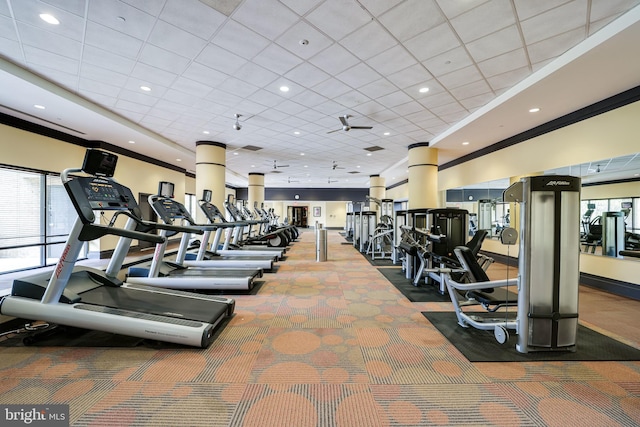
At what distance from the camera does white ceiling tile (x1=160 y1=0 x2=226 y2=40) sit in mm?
2844

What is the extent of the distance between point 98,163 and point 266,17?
2.33 metres

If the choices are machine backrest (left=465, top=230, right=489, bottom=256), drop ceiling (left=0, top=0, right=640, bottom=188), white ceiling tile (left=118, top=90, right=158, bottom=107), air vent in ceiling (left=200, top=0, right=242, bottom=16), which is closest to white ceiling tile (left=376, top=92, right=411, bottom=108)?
drop ceiling (left=0, top=0, right=640, bottom=188)

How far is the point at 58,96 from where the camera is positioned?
4.55m

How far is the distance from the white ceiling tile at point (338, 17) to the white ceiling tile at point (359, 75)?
0.81 meters

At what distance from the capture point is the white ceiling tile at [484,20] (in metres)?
2.82

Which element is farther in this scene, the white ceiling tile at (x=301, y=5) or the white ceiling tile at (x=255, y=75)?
the white ceiling tile at (x=255, y=75)

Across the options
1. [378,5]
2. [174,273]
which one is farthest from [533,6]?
[174,273]

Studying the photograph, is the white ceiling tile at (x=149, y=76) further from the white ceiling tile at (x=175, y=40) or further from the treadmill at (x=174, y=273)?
the treadmill at (x=174, y=273)

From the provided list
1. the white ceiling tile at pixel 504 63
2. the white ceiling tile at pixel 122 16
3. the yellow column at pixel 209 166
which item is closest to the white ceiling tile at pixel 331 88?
the white ceiling tile at pixel 504 63

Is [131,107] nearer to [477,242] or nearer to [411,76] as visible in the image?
[411,76]

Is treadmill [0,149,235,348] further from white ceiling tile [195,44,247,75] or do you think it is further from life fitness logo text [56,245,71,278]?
white ceiling tile [195,44,247,75]

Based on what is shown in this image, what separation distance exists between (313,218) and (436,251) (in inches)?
755

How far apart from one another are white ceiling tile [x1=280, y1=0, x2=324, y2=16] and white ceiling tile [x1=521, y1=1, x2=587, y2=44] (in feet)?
7.69

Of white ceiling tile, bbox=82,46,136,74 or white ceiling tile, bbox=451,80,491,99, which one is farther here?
white ceiling tile, bbox=451,80,491,99
